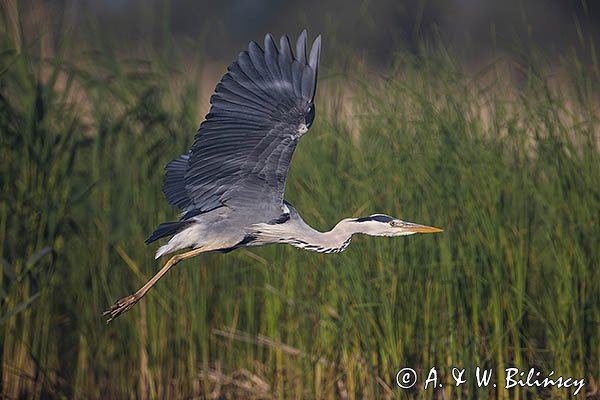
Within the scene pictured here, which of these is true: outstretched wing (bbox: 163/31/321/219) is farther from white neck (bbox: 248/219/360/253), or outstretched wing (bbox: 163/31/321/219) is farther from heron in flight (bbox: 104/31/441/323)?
white neck (bbox: 248/219/360/253)

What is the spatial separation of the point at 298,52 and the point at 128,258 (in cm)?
148

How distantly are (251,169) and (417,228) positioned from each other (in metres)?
0.66

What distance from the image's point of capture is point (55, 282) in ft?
13.7

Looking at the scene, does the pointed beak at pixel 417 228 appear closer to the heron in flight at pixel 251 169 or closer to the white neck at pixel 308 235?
the heron in flight at pixel 251 169

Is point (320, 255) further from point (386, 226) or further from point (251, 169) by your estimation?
point (251, 169)

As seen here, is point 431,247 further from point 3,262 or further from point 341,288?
point 3,262

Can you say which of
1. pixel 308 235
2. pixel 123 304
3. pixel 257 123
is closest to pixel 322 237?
pixel 308 235

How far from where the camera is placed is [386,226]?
12.0ft

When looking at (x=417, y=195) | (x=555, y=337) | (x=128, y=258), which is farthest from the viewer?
(x=128, y=258)

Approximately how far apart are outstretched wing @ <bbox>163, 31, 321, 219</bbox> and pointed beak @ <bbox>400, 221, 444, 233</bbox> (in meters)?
0.47

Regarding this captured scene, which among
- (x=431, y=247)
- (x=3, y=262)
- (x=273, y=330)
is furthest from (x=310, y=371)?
(x=3, y=262)

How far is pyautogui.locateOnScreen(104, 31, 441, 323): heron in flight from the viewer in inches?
128

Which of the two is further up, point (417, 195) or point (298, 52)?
point (298, 52)

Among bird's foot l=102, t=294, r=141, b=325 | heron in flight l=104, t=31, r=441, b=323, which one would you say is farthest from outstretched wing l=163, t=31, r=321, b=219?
bird's foot l=102, t=294, r=141, b=325
